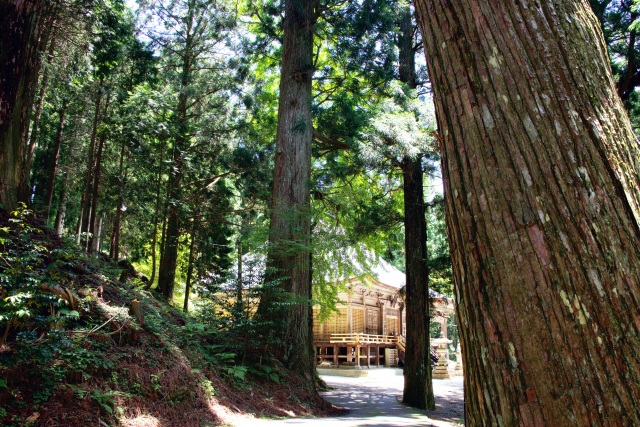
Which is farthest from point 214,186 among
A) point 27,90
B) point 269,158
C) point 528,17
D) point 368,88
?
point 528,17

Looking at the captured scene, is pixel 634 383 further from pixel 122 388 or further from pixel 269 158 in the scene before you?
pixel 269 158

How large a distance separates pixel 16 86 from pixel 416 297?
1033cm

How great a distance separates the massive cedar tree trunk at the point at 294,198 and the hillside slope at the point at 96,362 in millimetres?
1040

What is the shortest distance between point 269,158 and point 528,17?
14706 millimetres

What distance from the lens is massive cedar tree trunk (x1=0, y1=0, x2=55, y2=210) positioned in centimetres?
741

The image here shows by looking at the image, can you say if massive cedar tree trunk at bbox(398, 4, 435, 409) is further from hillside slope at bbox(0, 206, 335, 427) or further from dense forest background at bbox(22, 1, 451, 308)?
hillside slope at bbox(0, 206, 335, 427)

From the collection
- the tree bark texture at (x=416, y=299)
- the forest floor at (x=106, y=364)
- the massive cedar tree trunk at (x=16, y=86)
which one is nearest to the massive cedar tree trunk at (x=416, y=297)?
the tree bark texture at (x=416, y=299)

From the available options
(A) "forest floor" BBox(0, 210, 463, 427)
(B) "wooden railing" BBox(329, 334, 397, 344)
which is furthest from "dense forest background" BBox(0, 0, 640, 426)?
(B) "wooden railing" BBox(329, 334, 397, 344)

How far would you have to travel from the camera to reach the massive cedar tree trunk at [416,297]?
11.8 meters

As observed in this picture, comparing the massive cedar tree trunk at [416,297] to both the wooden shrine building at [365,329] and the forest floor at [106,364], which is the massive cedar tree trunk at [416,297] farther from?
the wooden shrine building at [365,329]

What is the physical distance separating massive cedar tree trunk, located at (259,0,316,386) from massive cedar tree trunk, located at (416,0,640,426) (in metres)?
6.99

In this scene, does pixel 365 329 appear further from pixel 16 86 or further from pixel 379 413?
pixel 16 86

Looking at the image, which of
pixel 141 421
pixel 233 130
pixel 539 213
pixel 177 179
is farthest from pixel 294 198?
pixel 539 213

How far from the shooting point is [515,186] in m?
1.69
